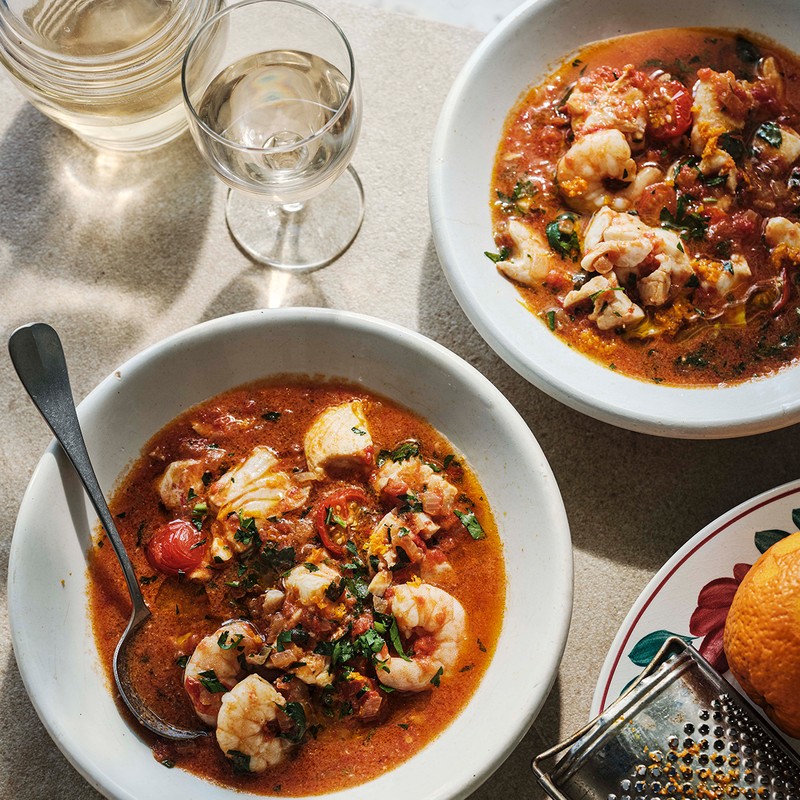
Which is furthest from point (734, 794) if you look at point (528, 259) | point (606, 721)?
point (528, 259)

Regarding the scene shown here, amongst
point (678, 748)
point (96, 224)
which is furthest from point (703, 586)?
point (96, 224)

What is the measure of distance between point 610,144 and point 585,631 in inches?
58.3

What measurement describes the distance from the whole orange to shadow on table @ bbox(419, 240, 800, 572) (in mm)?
390

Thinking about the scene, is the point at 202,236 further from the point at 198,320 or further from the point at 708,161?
the point at 708,161

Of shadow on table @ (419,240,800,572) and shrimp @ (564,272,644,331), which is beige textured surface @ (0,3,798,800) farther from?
shrimp @ (564,272,644,331)

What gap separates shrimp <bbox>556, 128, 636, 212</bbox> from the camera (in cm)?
296

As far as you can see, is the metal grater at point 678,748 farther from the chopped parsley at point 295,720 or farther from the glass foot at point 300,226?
the glass foot at point 300,226

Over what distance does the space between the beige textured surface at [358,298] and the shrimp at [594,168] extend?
19.5 inches

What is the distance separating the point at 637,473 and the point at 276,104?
63.4 inches

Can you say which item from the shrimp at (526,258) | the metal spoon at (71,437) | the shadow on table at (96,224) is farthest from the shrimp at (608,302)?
the metal spoon at (71,437)

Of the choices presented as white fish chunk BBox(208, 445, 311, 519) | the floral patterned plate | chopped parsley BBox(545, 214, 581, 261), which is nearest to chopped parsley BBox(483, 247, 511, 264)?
chopped parsley BBox(545, 214, 581, 261)

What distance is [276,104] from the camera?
301cm

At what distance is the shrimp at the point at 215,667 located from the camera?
2.57m

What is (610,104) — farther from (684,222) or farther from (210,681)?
(210,681)
